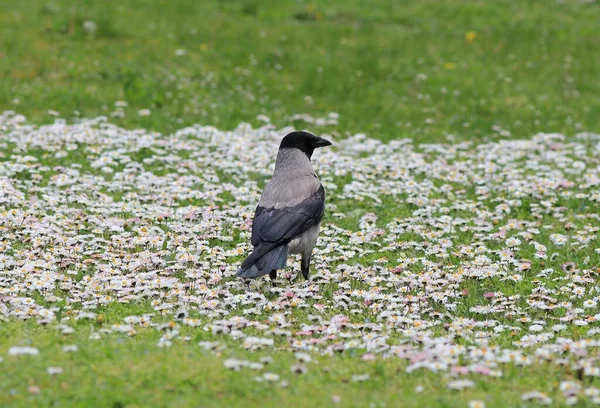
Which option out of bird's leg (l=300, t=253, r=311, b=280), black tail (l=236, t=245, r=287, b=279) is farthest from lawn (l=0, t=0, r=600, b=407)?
black tail (l=236, t=245, r=287, b=279)

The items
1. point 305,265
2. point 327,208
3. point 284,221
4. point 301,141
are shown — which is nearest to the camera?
point 284,221

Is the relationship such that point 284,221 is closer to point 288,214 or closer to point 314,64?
point 288,214

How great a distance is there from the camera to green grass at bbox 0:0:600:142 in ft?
68.9

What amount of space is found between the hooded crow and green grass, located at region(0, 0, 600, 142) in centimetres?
779

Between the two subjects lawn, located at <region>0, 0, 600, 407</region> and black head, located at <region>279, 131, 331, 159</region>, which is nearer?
lawn, located at <region>0, 0, 600, 407</region>

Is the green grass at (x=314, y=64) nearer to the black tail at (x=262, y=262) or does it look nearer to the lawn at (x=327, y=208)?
the lawn at (x=327, y=208)

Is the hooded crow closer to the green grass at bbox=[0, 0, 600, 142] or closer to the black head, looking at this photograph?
the black head

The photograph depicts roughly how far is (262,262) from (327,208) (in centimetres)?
483

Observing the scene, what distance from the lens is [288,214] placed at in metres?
10.7

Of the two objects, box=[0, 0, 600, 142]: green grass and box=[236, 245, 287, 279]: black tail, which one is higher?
box=[0, 0, 600, 142]: green grass

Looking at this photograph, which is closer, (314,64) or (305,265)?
(305,265)

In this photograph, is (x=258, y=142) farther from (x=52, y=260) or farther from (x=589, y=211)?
(x=52, y=260)

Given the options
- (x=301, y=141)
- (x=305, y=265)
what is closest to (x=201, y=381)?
(x=305, y=265)

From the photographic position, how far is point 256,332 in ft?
28.8
